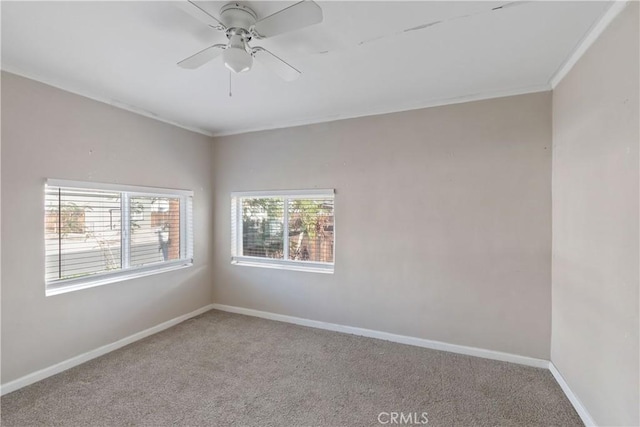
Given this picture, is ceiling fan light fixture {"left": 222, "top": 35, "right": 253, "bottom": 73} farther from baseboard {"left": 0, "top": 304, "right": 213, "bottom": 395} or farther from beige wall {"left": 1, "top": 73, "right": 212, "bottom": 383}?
Result: baseboard {"left": 0, "top": 304, "right": 213, "bottom": 395}

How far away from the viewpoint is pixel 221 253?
4199mm

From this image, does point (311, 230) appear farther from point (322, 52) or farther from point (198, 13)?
point (198, 13)

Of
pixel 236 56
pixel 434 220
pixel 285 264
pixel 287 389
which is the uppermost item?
pixel 236 56

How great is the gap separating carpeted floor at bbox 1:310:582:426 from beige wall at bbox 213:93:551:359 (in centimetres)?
39

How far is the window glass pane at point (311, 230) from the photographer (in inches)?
142

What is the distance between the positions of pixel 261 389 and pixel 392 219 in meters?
1.97

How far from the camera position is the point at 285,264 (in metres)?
3.87

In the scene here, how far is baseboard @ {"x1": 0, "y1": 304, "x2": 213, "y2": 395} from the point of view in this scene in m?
2.32

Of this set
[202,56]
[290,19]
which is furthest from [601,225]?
[202,56]

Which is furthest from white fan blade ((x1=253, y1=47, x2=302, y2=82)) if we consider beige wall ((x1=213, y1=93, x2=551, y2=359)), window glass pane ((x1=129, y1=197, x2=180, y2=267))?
window glass pane ((x1=129, y1=197, x2=180, y2=267))

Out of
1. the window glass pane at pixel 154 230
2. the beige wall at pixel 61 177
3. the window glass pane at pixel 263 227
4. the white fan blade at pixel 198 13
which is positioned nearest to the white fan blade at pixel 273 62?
the white fan blade at pixel 198 13

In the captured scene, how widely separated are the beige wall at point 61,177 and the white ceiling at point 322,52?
0.21 m

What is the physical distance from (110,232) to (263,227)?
167 centimetres

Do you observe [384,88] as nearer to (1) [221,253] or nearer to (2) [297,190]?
(2) [297,190]
